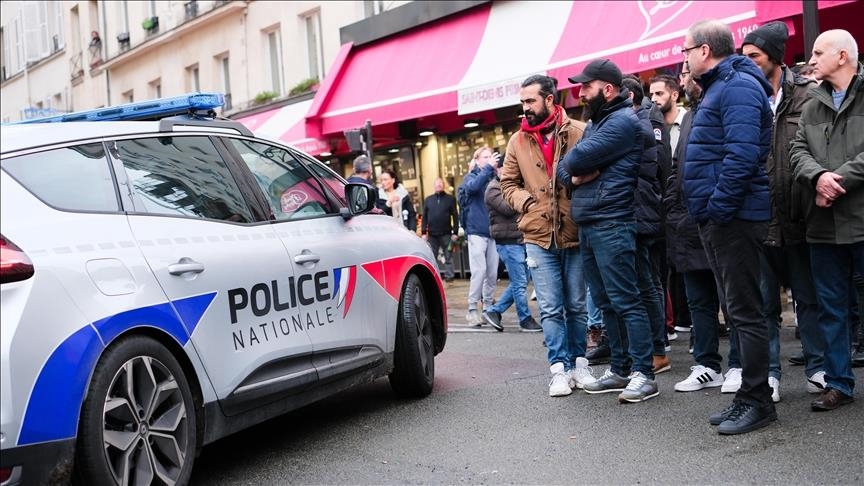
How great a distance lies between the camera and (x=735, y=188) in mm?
4773

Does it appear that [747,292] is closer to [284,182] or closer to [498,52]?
[284,182]

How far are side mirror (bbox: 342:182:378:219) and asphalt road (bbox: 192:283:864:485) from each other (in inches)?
49.0

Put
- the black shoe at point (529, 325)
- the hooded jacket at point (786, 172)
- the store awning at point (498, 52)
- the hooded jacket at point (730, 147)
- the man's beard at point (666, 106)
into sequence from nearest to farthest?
the hooded jacket at point (730, 147), the hooded jacket at point (786, 172), the man's beard at point (666, 106), the black shoe at point (529, 325), the store awning at point (498, 52)

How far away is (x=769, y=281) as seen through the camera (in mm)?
5812

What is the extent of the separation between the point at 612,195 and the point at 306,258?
1870 millimetres

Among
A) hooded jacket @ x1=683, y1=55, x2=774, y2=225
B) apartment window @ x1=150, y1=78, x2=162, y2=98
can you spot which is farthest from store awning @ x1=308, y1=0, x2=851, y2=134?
apartment window @ x1=150, y1=78, x2=162, y2=98

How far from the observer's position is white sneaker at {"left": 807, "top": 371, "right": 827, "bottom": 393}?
552 centimetres

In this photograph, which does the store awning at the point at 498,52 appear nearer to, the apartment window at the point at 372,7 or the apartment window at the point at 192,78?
the apartment window at the point at 372,7

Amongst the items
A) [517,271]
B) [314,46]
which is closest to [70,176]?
[517,271]

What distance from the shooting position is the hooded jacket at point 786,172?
5.45 m

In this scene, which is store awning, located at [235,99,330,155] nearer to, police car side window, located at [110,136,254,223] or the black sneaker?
the black sneaker

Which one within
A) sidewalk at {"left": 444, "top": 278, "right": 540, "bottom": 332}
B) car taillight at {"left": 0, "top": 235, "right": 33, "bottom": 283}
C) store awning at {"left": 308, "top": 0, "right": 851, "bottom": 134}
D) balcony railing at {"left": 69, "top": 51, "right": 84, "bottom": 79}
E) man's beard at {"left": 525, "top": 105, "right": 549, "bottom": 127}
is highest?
balcony railing at {"left": 69, "top": 51, "right": 84, "bottom": 79}

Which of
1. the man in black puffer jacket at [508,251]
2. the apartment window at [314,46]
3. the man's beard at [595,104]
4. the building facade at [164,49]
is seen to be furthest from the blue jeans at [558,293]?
the apartment window at [314,46]

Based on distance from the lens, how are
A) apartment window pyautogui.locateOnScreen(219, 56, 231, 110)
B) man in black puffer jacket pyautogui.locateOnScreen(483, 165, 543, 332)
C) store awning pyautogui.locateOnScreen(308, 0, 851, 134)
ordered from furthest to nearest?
apartment window pyautogui.locateOnScreen(219, 56, 231, 110), store awning pyautogui.locateOnScreen(308, 0, 851, 134), man in black puffer jacket pyautogui.locateOnScreen(483, 165, 543, 332)
